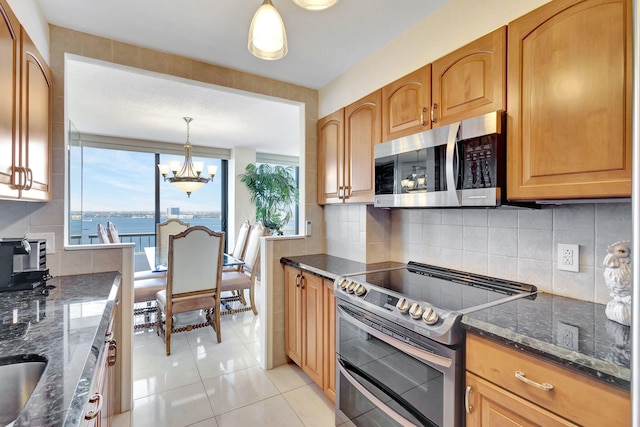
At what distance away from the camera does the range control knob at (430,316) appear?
1.21m

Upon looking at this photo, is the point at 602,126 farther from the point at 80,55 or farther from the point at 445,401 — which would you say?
the point at 80,55

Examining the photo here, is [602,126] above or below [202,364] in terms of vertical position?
above

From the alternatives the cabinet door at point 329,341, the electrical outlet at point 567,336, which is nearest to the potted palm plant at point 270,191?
the cabinet door at point 329,341

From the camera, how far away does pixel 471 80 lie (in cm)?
147

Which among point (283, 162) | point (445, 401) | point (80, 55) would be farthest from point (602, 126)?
point (283, 162)

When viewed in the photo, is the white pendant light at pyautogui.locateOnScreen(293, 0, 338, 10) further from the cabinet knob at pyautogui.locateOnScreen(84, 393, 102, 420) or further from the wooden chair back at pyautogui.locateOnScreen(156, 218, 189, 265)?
the wooden chair back at pyautogui.locateOnScreen(156, 218, 189, 265)

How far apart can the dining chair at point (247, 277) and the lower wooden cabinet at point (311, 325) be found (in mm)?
1074

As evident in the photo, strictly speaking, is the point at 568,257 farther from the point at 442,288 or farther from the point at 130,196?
the point at 130,196

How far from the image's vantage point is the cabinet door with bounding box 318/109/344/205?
237 cm

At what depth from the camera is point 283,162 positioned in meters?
6.24

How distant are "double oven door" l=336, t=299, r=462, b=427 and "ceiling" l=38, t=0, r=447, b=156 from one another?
1.61m

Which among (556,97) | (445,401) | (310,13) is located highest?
(310,13)

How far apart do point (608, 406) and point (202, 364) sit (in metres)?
2.50

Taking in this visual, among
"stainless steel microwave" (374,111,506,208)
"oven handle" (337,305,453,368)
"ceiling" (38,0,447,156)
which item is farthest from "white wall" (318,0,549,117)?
"oven handle" (337,305,453,368)
